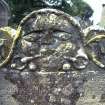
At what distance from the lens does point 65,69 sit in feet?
12.7

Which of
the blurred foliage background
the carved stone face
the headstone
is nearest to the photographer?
the carved stone face

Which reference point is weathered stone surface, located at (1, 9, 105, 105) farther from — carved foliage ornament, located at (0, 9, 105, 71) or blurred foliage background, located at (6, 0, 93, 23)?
blurred foliage background, located at (6, 0, 93, 23)

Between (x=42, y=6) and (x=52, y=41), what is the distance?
853 inches

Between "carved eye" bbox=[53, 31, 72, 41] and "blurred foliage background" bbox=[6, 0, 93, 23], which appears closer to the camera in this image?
"carved eye" bbox=[53, 31, 72, 41]

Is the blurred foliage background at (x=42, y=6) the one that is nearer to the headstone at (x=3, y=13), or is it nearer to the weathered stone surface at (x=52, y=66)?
the headstone at (x=3, y=13)

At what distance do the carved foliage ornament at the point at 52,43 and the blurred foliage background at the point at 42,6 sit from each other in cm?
1764

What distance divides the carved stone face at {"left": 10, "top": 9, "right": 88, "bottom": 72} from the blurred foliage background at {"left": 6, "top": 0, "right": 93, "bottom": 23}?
17657mm

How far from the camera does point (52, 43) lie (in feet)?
12.6

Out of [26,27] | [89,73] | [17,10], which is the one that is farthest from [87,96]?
[17,10]

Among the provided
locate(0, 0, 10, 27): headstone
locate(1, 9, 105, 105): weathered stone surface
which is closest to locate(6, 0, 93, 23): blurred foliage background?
locate(0, 0, 10, 27): headstone

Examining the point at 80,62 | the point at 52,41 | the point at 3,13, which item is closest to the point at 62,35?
the point at 52,41

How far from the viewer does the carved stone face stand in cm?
382

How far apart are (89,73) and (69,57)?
211 mm

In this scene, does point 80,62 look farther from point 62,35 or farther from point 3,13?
point 3,13
